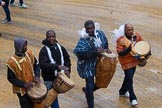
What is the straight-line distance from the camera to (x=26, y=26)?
1409 cm

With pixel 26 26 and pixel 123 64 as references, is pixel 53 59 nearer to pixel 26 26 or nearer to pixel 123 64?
pixel 123 64

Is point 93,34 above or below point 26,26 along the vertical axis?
above

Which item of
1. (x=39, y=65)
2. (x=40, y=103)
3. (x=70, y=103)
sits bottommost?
(x=70, y=103)

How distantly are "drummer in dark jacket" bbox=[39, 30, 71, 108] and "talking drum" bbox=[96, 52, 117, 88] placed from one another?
827 mm

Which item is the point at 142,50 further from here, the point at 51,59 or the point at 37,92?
the point at 37,92

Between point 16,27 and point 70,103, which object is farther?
point 16,27

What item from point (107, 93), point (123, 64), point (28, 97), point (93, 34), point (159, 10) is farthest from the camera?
Answer: point (159, 10)

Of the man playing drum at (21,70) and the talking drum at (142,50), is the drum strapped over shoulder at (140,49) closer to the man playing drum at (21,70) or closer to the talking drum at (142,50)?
the talking drum at (142,50)

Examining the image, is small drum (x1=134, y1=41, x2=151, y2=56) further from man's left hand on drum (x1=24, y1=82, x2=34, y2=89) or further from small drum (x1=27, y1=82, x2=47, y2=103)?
man's left hand on drum (x1=24, y1=82, x2=34, y2=89)

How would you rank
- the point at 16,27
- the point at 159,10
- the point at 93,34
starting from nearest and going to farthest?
the point at 93,34 → the point at 16,27 → the point at 159,10

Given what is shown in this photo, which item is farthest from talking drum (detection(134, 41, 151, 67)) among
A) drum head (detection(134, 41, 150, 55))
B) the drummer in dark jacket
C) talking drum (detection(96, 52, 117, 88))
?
the drummer in dark jacket

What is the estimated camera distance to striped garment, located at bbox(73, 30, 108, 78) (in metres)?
7.22

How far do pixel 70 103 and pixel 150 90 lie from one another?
190 cm

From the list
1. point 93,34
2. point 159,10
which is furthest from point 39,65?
point 159,10
